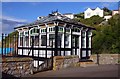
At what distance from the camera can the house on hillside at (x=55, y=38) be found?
61.0 feet

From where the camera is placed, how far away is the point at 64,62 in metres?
14.9

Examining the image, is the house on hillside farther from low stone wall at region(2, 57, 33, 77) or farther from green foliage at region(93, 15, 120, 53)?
low stone wall at region(2, 57, 33, 77)

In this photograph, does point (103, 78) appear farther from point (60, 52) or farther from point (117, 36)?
point (117, 36)

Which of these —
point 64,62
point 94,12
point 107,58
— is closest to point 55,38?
point 64,62

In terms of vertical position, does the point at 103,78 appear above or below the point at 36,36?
below

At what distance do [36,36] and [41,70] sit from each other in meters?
7.46

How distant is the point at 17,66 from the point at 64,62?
166 inches

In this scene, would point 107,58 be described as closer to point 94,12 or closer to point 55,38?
point 55,38

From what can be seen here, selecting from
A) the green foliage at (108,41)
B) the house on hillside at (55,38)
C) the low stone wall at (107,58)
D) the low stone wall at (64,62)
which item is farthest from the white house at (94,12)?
the low stone wall at (64,62)

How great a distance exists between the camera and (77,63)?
1634 cm

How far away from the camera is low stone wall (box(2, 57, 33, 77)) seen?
35.2 feet

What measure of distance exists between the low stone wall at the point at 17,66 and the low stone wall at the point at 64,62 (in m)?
2.42

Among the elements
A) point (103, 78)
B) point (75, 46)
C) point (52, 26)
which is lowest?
point (103, 78)

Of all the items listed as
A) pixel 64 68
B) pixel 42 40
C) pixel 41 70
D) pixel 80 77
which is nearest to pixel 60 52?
pixel 42 40
